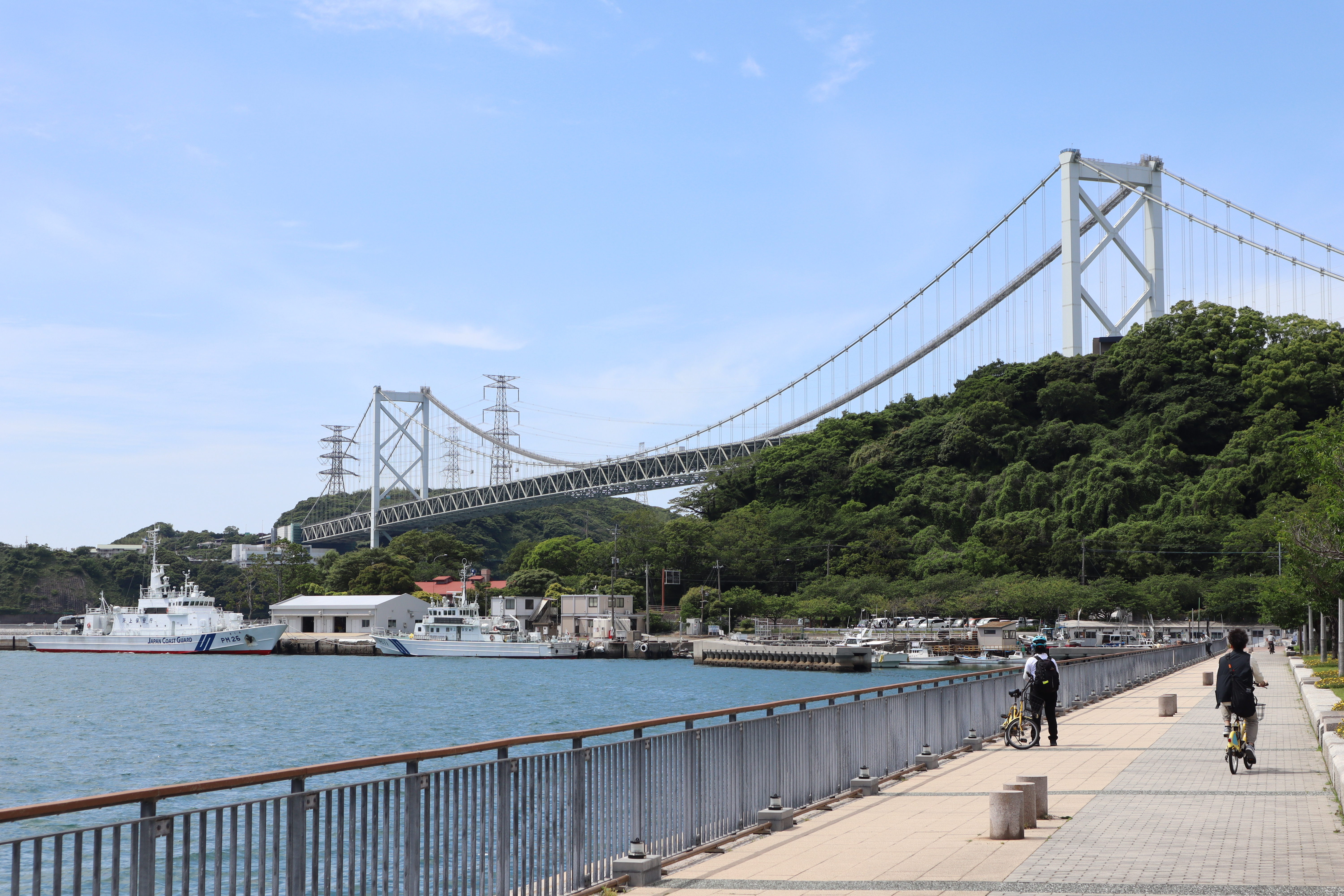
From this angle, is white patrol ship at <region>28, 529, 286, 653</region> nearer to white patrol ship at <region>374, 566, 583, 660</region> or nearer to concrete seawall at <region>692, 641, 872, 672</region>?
white patrol ship at <region>374, 566, 583, 660</region>

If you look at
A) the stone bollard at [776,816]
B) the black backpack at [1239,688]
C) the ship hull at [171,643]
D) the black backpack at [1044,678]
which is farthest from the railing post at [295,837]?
the ship hull at [171,643]

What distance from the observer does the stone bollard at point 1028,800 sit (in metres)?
9.92

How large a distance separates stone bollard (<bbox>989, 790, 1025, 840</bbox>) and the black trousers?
24.9 feet

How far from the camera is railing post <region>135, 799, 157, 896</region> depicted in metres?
5.06

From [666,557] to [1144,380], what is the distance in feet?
146

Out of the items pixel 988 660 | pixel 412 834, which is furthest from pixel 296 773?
pixel 988 660

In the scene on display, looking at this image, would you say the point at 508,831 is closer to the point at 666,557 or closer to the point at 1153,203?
the point at 666,557

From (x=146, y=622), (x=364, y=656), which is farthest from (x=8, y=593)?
(x=364, y=656)

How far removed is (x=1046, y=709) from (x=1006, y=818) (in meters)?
8.09

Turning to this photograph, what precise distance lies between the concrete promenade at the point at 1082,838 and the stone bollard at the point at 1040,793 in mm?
110

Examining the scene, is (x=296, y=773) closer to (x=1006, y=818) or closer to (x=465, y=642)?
(x=1006, y=818)

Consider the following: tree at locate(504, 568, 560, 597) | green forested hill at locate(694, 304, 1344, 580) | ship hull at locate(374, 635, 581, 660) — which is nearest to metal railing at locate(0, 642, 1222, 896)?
ship hull at locate(374, 635, 581, 660)

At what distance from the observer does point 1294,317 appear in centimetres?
11312

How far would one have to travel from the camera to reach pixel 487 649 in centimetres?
9806
